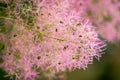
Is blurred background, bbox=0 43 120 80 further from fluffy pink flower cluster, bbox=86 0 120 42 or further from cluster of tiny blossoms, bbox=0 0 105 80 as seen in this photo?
cluster of tiny blossoms, bbox=0 0 105 80

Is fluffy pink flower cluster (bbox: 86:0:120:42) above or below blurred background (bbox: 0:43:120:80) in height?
above

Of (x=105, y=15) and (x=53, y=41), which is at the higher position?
(x=105, y=15)

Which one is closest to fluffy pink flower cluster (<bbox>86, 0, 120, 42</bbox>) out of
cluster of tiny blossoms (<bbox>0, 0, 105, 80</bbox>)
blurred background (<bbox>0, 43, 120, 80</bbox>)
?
cluster of tiny blossoms (<bbox>0, 0, 105, 80</bbox>)

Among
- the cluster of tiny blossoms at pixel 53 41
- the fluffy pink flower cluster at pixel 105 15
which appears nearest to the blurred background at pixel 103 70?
the fluffy pink flower cluster at pixel 105 15

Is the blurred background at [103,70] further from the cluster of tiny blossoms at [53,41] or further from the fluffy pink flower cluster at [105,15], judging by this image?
the cluster of tiny blossoms at [53,41]

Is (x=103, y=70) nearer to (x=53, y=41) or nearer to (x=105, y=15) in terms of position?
(x=105, y=15)

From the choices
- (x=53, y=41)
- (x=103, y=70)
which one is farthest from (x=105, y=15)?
(x=103, y=70)
